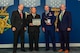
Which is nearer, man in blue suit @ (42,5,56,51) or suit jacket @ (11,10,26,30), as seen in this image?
suit jacket @ (11,10,26,30)

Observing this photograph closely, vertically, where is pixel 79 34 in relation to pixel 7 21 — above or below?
below

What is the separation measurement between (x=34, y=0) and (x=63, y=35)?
5.54 feet

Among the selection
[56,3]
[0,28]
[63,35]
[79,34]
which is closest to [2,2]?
[0,28]

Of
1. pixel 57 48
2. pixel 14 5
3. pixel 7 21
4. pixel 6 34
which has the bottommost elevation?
pixel 57 48

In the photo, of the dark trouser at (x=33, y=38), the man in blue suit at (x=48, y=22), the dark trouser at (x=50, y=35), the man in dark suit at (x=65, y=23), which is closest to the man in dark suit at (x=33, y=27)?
the dark trouser at (x=33, y=38)

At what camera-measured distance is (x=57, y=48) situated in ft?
25.0

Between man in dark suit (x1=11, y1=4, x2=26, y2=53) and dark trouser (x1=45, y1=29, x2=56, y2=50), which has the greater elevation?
man in dark suit (x1=11, y1=4, x2=26, y2=53)

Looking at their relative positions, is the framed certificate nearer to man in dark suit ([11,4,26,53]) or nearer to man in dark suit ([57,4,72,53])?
man in dark suit ([11,4,26,53])

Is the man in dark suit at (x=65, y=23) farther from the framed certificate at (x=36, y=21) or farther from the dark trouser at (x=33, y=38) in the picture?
the dark trouser at (x=33, y=38)

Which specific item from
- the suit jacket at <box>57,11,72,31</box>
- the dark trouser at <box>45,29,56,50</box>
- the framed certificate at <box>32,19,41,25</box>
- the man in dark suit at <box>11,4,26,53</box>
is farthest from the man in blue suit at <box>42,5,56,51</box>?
the man in dark suit at <box>11,4,26,53</box>

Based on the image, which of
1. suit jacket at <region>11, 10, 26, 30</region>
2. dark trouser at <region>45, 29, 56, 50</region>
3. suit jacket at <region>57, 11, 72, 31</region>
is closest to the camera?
suit jacket at <region>11, 10, 26, 30</region>

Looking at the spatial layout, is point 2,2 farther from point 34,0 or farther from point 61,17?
point 61,17

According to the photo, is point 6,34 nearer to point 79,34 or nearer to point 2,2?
point 2,2

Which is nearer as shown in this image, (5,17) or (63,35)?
(63,35)
